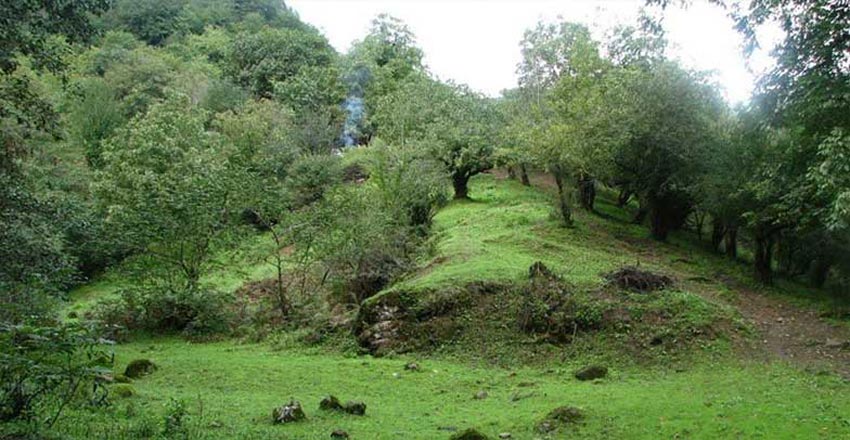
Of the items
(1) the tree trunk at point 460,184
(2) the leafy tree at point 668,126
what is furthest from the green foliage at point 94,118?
(2) the leafy tree at point 668,126

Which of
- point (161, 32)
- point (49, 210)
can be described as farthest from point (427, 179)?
point (161, 32)

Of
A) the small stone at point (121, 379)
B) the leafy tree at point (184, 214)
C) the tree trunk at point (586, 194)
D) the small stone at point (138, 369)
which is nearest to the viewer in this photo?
the small stone at point (121, 379)

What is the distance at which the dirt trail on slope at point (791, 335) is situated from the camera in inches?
577

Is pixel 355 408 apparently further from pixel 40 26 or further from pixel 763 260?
pixel 763 260

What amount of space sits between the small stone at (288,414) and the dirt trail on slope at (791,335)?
10.6 m

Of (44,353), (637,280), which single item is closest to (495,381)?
(637,280)

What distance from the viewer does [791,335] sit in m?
16.7

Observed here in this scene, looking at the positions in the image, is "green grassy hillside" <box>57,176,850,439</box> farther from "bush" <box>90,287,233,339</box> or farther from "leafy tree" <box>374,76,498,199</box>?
"leafy tree" <box>374,76,498,199</box>

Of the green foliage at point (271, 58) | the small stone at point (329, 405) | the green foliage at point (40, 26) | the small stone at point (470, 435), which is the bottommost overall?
Answer: the small stone at point (329, 405)

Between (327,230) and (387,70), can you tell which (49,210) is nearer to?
(327,230)

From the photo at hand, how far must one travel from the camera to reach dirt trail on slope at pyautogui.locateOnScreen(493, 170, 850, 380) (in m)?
14.7

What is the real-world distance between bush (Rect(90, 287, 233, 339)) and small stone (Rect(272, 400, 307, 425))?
10.6 m

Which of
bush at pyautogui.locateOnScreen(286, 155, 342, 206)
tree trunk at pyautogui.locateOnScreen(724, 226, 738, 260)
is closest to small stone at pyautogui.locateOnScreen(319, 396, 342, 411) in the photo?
tree trunk at pyautogui.locateOnScreen(724, 226, 738, 260)

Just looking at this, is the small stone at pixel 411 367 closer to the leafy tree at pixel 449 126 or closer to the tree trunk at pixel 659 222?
the leafy tree at pixel 449 126
